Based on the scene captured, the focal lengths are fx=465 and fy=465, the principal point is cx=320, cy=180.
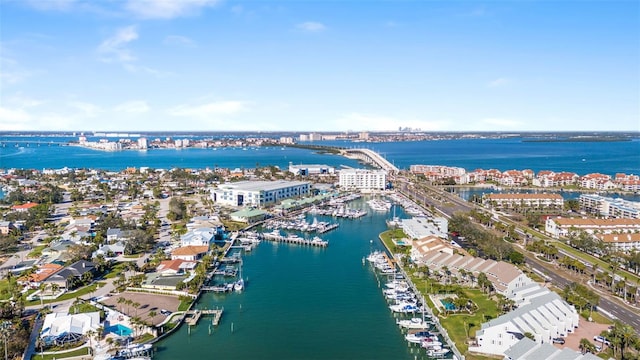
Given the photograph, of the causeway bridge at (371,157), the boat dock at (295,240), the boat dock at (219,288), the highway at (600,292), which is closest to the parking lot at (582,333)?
the highway at (600,292)

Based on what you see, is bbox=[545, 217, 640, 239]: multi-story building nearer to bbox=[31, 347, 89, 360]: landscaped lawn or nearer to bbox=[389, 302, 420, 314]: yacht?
bbox=[389, 302, 420, 314]: yacht

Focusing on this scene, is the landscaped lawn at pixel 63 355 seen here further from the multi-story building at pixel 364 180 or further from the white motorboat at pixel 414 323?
the multi-story building at pixel 364 180

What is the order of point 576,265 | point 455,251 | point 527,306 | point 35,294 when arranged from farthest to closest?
1. point 455,251
2. point 576,265
3. point 35,294
4. point 527,306

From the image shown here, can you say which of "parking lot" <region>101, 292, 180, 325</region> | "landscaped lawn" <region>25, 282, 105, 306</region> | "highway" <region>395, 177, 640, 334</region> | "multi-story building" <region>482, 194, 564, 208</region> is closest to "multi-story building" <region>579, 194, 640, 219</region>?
"multi-story building" <region>482, 194, 564, 208</region>

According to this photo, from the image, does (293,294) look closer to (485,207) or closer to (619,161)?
(485,207)

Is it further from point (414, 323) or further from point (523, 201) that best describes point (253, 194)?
point (414, 323)

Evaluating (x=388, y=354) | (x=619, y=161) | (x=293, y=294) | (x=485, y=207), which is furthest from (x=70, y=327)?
(x=619, y=161)
